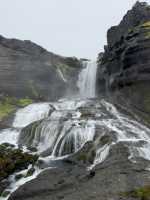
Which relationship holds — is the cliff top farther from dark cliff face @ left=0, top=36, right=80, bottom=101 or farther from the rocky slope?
dark cliff face @ left=0, top=36, right=80, bottom=101

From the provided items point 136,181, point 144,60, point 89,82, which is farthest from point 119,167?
point 89,82

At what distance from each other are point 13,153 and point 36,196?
28.3 feet

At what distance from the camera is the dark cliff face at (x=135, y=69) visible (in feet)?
110

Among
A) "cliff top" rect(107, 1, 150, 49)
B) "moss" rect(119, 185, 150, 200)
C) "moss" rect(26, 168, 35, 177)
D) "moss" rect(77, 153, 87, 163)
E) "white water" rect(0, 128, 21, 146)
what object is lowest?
"white water" rect(0, 128, 21, 146)

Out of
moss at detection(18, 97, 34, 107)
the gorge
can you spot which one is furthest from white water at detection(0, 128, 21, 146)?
moss at detection(18, 97, 34, 107)

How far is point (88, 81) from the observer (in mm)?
65562

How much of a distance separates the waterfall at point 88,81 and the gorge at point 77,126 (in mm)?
396

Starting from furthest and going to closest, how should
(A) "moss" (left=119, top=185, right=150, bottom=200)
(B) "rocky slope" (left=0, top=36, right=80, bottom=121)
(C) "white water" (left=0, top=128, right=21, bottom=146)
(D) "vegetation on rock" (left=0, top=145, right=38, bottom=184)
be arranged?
1. (B) "rocky slope" (left=0, top=36, right=80, bottom=121)
2. (C) "white water" (left=0, top=128, right=21, bottom=146)
3. (D) "vegetation on rock" (left=0, top=145, right=38, bottom=184)
4. (A) "moss" (left=119, top=185, right=150, bottom=200)

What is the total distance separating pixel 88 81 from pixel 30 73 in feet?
72.3

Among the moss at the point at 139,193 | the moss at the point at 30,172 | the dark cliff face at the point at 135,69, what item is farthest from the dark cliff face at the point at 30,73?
the moss at the point at 139,193

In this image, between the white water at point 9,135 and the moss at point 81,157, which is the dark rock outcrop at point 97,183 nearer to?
the moss at point 81,157

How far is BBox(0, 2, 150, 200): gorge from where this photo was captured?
11648 mm

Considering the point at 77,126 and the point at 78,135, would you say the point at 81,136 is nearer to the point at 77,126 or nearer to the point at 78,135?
the point at 78,135

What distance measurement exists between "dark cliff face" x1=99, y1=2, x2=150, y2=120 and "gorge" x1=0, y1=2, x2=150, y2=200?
0.20 metres
